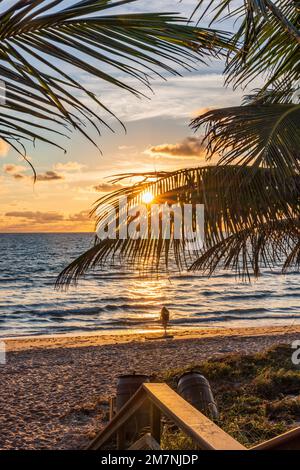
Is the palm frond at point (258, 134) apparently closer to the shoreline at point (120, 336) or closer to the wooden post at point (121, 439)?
the wooden post at point (121, 439)

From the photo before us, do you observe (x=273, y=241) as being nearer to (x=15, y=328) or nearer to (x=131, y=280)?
(x=15, y=328)

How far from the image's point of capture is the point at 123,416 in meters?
3.24

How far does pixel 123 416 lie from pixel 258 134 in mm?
1938

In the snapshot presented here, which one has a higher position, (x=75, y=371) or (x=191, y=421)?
(x=191, y=421)

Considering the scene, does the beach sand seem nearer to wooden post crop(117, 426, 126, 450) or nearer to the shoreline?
the shoreline

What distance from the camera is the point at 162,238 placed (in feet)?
14.6

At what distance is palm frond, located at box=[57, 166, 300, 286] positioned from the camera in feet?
13.2

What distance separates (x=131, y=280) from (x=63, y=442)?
43.4m

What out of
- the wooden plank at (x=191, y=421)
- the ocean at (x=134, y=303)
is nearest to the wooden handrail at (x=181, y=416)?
the wooden plank at (x=191, y=421)

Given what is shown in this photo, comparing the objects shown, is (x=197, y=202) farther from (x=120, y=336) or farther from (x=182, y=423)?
(x=120, y=336)

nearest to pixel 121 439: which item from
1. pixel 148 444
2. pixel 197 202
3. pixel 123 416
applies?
pixel 123 416

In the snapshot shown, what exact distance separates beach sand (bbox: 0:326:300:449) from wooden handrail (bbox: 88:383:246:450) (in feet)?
19.0

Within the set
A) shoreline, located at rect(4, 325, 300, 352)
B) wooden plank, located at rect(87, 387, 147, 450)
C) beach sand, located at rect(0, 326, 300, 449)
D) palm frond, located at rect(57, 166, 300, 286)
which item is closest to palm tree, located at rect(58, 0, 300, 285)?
palm frond, located at rect(57, 166, 300, 286)
